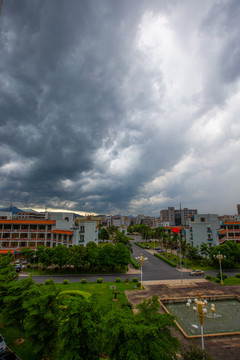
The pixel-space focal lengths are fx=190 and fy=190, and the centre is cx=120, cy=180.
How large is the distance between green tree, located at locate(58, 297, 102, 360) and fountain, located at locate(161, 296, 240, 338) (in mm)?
10569

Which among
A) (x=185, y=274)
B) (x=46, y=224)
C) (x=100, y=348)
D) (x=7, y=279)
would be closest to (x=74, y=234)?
(x=46, y=224)

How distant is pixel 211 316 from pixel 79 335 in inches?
810

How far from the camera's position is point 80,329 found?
9680 millimetres

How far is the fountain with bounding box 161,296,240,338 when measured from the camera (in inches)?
763

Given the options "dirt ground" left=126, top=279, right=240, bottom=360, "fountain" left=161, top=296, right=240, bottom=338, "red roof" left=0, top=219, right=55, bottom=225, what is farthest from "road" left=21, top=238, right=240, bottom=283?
"red roof" left=0, top=219, right=55, bottom=225

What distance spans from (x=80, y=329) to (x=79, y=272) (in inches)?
1452

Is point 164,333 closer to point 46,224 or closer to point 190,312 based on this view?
point 190,312

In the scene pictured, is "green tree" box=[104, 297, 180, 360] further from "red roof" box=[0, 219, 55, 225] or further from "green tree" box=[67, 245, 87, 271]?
"red roof" box=[0, 219, 55, 225]

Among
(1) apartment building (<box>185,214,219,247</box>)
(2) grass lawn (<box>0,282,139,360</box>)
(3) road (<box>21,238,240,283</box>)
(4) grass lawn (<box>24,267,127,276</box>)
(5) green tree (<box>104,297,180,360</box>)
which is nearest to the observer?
(5) green tree (<box>104,297,180,360</box>)

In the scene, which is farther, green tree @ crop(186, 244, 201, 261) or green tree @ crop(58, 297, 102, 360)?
green tree @ crop(186, 244, 201, 261)

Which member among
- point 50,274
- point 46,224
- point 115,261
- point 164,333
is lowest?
point 50,274

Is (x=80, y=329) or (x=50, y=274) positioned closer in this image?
(x=80, y=329)

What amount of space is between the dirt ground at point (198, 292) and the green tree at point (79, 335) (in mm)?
11311

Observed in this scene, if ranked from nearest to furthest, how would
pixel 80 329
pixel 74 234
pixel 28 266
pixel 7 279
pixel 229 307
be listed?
pixel 80 329 → pixel 7 279 → pixel 229 307 → pixel 28 266 → pixel 74 234
